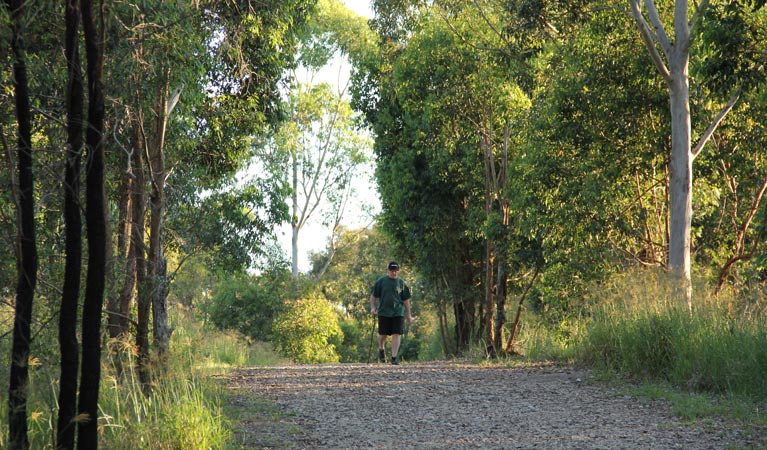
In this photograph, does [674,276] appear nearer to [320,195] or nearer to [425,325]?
[320,195]

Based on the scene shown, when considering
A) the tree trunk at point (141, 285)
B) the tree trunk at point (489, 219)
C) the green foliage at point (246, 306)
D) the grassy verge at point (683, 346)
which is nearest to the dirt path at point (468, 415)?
the grassy verge at point (683, 346)

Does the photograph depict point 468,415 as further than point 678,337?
No

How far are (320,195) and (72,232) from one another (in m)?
36.7

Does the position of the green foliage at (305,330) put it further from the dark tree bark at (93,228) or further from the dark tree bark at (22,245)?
the dark tree bark at (93,228)

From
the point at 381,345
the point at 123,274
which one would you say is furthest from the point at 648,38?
Answer: the point at 123,274

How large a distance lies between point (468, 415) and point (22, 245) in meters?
4.91

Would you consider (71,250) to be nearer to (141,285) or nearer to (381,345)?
(141,285)

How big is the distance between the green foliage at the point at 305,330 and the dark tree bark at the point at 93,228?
30.3 meters

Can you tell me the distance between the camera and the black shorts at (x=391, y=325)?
650 inches

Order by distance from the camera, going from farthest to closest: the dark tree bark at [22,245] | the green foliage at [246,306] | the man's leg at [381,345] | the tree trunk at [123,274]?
the green foliage at [246,306] → the man's leg at [381,345] → the tree trunk at [123,274] → the dark tree bark at [22,245]

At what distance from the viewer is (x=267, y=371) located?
14.7 m

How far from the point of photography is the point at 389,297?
16438mm

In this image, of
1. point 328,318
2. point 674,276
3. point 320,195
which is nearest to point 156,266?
point 674,276

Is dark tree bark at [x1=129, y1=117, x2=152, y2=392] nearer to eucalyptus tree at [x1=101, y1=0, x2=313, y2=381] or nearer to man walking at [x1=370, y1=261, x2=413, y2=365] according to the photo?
eucalyptus tree at [x1=101, y1=0, x2=313, y2=381]
